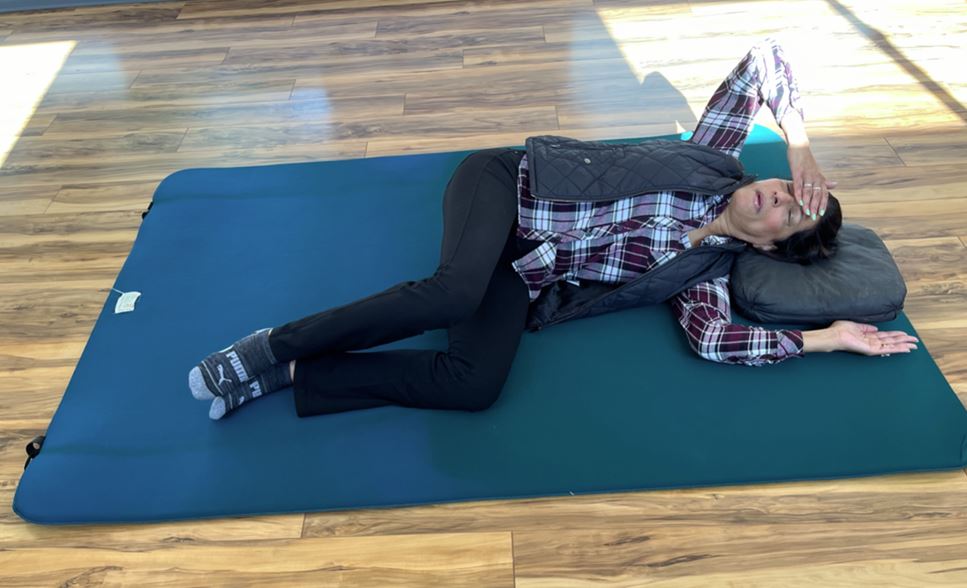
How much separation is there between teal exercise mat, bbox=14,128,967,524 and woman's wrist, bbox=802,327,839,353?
0.06 meters

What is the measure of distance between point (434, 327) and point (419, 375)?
5.1 inches

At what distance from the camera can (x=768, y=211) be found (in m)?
2.10

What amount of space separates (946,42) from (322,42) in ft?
9.17

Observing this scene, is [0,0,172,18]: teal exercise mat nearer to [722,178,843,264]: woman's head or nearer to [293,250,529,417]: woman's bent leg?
[293,250,529,417]: woman's bent leg

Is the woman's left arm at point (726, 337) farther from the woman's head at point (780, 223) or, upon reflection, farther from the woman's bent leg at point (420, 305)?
the woman's bent leg at point (420, 305)

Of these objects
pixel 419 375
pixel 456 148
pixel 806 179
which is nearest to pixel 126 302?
pixel 419 375

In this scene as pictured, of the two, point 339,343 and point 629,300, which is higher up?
point 339,343

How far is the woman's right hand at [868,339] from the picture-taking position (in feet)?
6.99

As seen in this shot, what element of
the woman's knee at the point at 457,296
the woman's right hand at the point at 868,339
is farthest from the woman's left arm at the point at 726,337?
the woman's knee at the point at 457,296

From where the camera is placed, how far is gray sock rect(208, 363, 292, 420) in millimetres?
2102

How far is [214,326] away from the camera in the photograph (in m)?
2.38

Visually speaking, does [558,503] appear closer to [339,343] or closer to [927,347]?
[339,343]

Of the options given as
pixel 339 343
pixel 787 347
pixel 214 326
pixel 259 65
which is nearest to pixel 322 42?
pixel 259 65

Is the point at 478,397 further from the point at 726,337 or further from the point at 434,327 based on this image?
the point at 726,337
